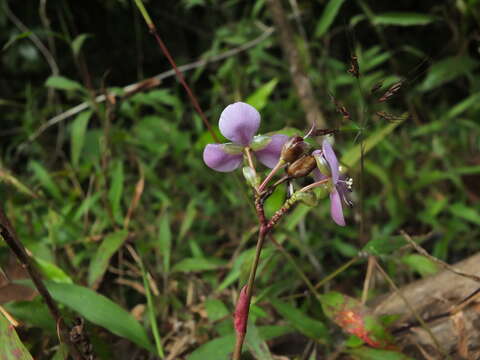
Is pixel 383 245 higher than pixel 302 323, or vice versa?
Result: pixel 383 245

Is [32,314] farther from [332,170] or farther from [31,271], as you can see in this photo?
[332,170]

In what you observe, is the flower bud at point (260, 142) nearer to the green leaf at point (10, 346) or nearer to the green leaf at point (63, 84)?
the green leaf at point (10, 346)

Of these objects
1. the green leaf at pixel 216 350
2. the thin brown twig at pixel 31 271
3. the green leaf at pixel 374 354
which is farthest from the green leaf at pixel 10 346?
the green leaf at pixel 374 354

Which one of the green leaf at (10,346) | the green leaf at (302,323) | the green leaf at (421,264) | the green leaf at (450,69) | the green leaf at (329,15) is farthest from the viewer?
the green leaf at (450,69)

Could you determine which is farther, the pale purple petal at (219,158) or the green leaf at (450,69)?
the green leaf at (450,69)

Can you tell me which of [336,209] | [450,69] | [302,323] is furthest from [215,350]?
[450,69]

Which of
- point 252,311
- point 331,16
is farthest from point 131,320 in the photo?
point 331,16
